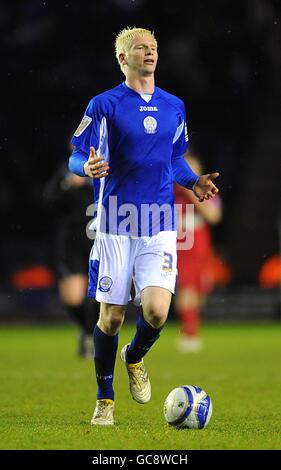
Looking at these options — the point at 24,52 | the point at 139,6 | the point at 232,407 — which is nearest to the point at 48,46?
the point at 24,52

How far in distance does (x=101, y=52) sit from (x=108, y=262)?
17.1 m

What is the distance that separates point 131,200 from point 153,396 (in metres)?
2.41

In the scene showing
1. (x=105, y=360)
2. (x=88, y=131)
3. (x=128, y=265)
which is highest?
(x=88, y=131)

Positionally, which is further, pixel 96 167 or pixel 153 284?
pixel 153 284

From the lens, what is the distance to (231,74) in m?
23.7

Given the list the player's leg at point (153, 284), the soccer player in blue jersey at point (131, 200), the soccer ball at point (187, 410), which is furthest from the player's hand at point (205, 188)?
the soccer ball at point (187, 410)

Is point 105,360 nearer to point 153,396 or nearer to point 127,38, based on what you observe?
point 153,396

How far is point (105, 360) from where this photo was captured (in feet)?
24.2

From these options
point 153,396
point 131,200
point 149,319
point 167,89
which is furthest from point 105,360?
point 167,89

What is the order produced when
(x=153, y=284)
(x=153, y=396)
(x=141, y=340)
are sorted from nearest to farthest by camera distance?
(x=153, y=284) → (x=141, y=340) → (x=153, y=396)

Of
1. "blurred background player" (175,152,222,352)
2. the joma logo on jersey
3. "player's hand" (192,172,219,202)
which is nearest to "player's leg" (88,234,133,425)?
"player's hand" (192,172,219,202)

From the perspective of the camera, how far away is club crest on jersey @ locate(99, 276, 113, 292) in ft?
23.6

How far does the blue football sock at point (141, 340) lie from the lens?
7.36 m

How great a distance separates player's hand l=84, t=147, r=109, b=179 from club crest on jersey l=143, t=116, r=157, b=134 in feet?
1.60
